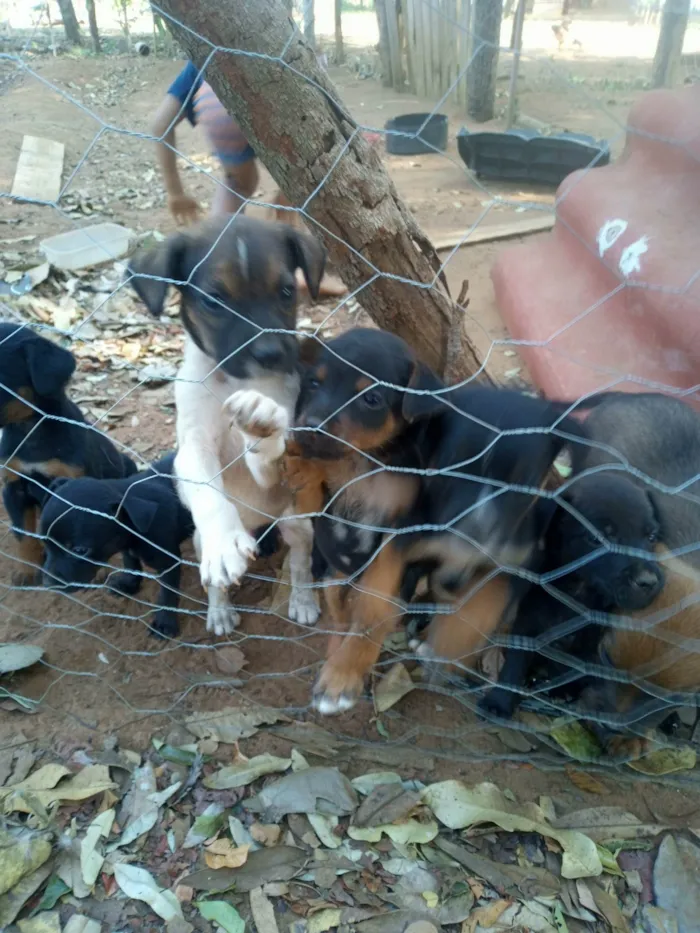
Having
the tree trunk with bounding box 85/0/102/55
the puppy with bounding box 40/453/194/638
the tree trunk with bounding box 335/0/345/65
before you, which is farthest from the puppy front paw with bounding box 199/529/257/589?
the tree trunk with bounding box 85/0/102/55

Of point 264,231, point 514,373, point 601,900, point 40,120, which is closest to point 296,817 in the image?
point 601,900

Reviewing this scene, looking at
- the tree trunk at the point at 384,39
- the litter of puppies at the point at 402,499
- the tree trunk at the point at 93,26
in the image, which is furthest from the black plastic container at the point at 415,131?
the tree trunk at the point at 93,26

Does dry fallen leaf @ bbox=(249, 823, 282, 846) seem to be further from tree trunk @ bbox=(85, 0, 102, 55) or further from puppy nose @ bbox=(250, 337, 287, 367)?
tree trunk @ bbox=(85, 0, 102, 55)

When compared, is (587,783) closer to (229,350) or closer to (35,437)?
(229,350)

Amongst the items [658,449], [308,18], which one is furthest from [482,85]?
[658,449]

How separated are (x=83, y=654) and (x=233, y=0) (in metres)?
2.46

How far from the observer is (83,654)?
310 cm

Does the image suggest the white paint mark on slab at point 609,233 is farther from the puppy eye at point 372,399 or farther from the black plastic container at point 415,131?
the black plastic container at point 415,131

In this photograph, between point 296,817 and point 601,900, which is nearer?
point 601,900

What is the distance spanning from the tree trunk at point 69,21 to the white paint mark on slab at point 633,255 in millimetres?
16772

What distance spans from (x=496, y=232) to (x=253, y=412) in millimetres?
4844

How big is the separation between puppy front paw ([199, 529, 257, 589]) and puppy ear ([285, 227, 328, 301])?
910 millimetres

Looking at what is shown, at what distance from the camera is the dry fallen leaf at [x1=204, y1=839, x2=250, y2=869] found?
92.1 inches

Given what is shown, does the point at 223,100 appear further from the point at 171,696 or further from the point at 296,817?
the point at 296,817
